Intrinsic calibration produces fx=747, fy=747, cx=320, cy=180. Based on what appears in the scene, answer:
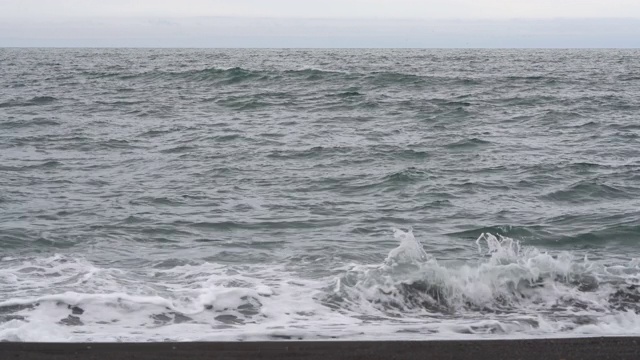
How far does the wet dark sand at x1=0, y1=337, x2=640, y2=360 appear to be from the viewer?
3.90 metres

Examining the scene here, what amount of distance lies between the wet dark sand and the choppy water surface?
71cm

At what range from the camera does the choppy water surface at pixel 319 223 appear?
540 centimetres

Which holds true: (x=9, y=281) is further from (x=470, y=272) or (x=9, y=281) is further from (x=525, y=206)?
(x=525, y=206)

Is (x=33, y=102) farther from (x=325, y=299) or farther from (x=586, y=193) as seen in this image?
(x=325, y=299)

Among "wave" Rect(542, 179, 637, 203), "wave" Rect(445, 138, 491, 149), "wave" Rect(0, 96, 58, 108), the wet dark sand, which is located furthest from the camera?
"wave" Rect(0, 96, 58, 108)

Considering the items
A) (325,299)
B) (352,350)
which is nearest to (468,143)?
(325,299)

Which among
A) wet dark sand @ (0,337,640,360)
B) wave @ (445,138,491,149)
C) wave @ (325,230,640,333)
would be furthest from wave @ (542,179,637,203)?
wet dark sand @ (0,337,640,360)

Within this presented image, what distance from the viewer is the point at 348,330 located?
5078 millimetres

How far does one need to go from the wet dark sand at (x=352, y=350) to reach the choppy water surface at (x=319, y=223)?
714mm

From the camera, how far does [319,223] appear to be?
888 cm

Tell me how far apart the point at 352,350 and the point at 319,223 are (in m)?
→ 4.89

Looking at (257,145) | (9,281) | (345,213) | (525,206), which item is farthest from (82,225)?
(257,145)


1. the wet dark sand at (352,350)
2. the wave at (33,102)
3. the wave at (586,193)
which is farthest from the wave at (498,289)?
the wave at (33,102)

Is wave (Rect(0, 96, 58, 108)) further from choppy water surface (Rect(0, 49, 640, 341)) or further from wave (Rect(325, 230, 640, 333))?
wave (Rect(325, 230, 640, 333))
